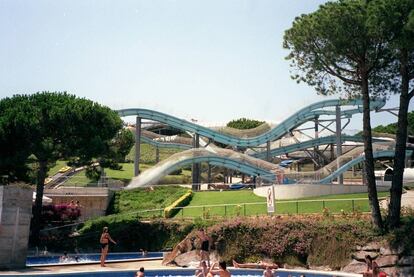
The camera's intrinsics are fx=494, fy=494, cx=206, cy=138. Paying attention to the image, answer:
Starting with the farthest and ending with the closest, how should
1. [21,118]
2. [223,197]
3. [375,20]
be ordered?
[223,197] < [21,118] < [375,20]

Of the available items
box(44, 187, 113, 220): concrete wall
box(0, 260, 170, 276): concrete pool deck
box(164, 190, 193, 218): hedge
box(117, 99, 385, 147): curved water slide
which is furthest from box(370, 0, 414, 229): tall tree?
box(117, 99, 385, 147): curved water slide

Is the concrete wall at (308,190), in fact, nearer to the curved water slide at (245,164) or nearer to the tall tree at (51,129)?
the curved water slide at (245,164)

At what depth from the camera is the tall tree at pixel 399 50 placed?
59.9 ft

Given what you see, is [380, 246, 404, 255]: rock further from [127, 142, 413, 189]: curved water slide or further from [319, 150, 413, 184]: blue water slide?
[127, 142, 413, 189]: curved water slide

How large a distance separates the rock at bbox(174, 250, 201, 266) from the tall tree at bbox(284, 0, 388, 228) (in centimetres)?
771

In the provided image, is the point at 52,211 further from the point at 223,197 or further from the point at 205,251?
the point at 205,251

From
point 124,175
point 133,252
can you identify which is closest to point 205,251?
point 133,252

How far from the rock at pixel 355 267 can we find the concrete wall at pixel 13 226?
42.1ft

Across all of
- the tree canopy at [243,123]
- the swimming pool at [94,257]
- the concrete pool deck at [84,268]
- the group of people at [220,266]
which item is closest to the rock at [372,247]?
the group of people at [220,266]

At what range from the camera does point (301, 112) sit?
55812 millimetres

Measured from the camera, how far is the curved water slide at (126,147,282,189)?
44406 millimetres

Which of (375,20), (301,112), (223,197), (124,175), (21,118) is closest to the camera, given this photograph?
(375,20)

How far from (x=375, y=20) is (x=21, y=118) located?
20.7 meters

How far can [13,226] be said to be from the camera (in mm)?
19922
